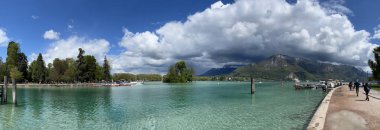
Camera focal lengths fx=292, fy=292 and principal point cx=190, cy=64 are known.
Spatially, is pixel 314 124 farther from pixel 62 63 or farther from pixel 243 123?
pixel 62 63

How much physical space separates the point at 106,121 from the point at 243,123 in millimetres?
12804

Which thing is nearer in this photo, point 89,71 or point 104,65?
point 89,71

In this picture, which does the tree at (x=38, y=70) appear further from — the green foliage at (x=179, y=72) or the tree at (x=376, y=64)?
the tree at (x=376, y=64)

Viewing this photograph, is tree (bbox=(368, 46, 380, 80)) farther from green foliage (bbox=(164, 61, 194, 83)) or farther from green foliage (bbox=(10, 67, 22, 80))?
green foliage (bbox=(10, 67, 22, 80))

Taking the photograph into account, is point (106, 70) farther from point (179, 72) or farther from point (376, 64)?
point (376, 64)

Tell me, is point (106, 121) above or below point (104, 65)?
below

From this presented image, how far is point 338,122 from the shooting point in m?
19.9

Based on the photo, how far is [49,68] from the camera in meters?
158

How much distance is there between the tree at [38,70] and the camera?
14762 centimetres

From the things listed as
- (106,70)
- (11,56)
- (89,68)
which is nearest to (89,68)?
(89,68)

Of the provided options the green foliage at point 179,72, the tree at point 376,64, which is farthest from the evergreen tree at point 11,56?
the tree at point 376,64

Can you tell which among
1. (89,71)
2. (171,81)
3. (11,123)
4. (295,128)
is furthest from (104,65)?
(295,128)

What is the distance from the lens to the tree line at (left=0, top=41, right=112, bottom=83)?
143750 millimetres

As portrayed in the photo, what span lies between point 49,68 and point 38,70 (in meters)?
9.36
